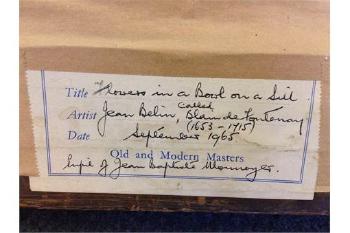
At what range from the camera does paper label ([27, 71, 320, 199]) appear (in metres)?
0.43

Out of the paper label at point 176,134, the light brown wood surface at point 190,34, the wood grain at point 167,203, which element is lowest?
the wood grain at point 167,203

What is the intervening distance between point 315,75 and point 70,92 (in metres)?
0.25

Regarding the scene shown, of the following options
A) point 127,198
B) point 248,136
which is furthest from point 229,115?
point 127,198

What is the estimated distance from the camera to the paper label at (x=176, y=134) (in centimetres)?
43

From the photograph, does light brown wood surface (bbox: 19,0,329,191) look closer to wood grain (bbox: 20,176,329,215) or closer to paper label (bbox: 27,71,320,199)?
paper label (bbox: 27,71,320,199)

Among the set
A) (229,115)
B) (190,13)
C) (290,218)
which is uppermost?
(190,13)

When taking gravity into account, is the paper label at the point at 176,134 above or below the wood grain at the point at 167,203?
above

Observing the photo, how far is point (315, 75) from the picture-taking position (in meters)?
0.43

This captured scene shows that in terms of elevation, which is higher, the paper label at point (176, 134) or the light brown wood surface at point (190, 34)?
the light brown wood surface at point (190, 34)

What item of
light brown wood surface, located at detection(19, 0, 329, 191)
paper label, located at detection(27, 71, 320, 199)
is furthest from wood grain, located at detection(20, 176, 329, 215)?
light brown wood surface, located at detection(19, 0, 329, 191)

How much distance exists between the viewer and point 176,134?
44 cm

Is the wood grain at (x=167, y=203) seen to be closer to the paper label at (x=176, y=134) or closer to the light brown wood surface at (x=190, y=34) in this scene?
the paper label at (x=176, y=134)

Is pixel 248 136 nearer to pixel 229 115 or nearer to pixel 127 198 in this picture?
pixel 229 115

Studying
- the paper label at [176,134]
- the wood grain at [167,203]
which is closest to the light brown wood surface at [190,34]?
the paper label at [176,134]
